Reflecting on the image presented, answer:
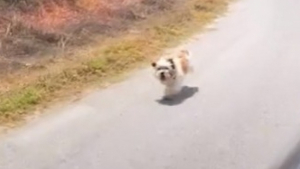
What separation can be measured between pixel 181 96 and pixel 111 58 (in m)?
1.69

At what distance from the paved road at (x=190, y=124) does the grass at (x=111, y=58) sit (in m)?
0.42

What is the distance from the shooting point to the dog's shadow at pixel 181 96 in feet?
34.9

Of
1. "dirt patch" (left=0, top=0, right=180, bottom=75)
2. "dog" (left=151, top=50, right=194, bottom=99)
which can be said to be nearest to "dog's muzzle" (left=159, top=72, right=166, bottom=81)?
"dog" (left=151, top=50, right=194, bottom=99)

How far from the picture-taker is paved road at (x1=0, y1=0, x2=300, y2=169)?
28.9 feet

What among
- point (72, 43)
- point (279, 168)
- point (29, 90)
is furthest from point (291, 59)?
point (279, 168)

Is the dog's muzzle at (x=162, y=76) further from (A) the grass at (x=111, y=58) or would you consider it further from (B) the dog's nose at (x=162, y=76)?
(A) the grass at (x=111, y=58)

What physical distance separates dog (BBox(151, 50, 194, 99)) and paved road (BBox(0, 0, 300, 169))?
0.67 ft

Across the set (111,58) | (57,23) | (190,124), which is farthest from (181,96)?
(57,23)

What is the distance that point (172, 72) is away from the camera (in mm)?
10414

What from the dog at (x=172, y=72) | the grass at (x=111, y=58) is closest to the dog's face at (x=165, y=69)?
the dog at (x=172, y=72)

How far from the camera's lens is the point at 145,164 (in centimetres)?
866

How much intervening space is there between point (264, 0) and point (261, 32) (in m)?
2.99

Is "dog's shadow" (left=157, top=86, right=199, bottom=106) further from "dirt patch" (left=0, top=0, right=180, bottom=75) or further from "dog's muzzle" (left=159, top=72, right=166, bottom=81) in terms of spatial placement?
"dirt patch" (left=0, top=0, right=180, bottom=75)

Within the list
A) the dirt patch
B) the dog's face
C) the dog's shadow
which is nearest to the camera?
the dog's face
